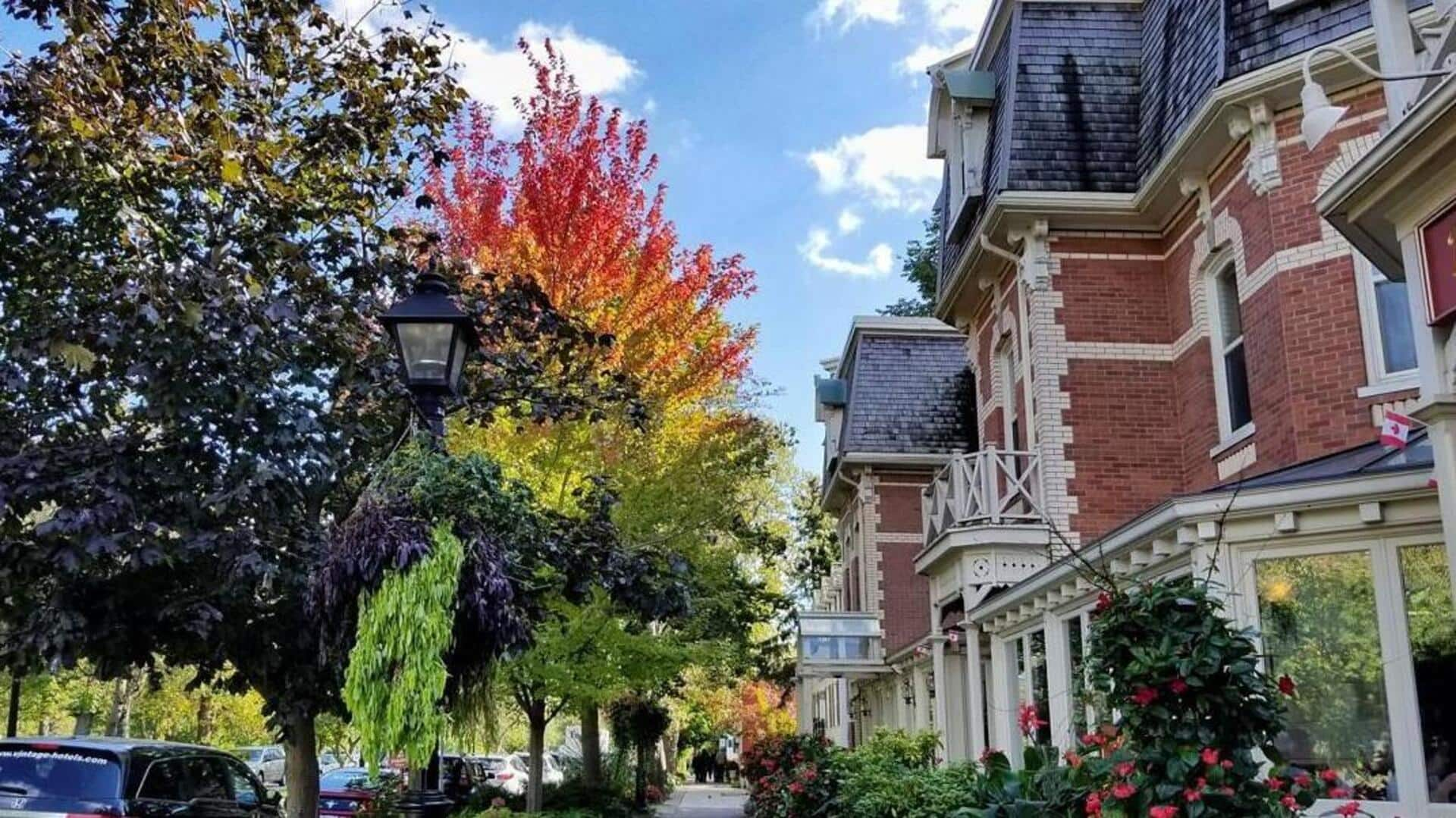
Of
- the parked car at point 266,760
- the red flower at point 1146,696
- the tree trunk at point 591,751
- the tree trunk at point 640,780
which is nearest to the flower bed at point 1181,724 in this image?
the red flower at point 1146,696

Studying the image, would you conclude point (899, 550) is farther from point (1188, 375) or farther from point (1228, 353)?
point (1228, 353)

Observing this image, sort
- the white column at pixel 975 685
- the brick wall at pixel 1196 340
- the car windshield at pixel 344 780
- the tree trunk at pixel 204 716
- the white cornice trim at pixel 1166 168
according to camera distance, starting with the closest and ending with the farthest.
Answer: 1. the brick wall at pixel 1196 340
2. the white cornice trim at pixel 1166 168
3. the white column at pixel 975 685
4. the car windshield at pixel 344 780
5. the tree trunk at pixel 204 716

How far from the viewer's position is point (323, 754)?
43.0m

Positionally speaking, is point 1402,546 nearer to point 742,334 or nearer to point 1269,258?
point 1269,258

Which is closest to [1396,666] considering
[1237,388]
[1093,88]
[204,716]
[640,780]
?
[1237,388]

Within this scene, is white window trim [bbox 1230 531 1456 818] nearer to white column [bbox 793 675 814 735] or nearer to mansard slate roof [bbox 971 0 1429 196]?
mansard slate roof [bbox 971 0 1429 196]

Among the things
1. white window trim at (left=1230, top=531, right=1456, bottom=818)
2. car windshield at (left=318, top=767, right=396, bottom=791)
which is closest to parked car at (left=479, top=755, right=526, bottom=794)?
car windshield at (left=318, top=767, right=396, bottom=791)

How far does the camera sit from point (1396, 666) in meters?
7.19

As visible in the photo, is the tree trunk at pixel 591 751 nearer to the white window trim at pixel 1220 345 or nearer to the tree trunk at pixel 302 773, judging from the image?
the tree trunk at pixel 302 773

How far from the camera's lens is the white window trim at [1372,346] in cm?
977

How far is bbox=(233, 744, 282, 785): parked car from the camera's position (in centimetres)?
3366

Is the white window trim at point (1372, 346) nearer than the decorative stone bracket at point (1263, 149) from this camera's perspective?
Yes

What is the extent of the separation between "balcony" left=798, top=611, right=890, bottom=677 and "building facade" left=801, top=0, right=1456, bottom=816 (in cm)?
770

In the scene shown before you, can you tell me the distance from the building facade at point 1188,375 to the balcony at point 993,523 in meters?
0.04
